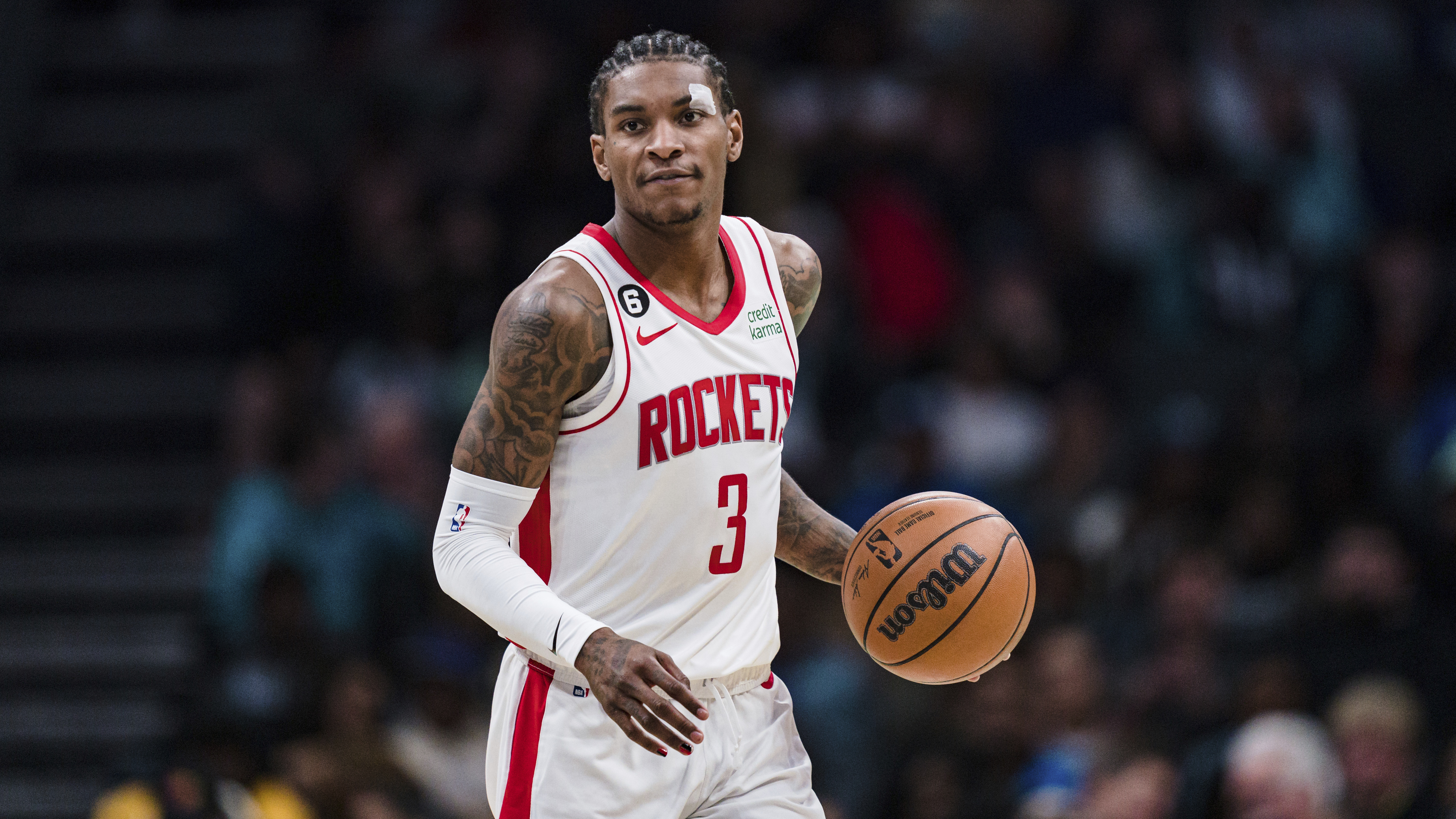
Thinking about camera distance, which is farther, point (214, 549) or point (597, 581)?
point (214, 549)

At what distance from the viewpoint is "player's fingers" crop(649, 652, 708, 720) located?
3637 millimetres

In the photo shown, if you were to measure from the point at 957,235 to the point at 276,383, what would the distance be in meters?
4.11

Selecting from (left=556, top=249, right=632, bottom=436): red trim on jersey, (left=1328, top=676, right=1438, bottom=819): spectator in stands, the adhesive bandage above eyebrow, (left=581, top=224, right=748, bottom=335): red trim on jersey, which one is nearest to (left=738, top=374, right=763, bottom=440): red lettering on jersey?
(left=581, top=224, right=748, bottom=335): red trim on jersey

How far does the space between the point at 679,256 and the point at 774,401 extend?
0.43 m

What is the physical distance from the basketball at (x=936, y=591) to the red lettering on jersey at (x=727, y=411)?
1.80ft

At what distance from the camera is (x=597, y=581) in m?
4.10

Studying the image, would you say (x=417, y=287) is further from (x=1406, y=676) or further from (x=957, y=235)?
(x=1406, y=676)

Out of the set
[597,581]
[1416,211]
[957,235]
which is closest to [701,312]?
[597,581]

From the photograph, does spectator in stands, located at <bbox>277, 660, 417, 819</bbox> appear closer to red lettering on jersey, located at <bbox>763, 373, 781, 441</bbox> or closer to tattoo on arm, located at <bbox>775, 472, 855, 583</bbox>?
tattoo on arm, located at <bbox>775, 472, 855, 583</bbox>

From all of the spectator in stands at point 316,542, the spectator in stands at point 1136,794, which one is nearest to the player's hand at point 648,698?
the spectator in stands at point 1136,794

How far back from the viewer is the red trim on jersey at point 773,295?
4.39m

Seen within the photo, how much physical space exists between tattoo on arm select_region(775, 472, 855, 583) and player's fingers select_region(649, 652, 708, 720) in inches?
39.1

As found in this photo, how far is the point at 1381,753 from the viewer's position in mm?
7387

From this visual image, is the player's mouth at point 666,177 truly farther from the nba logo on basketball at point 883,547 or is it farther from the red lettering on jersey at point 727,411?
the nba logo on basketball at point 883,547
